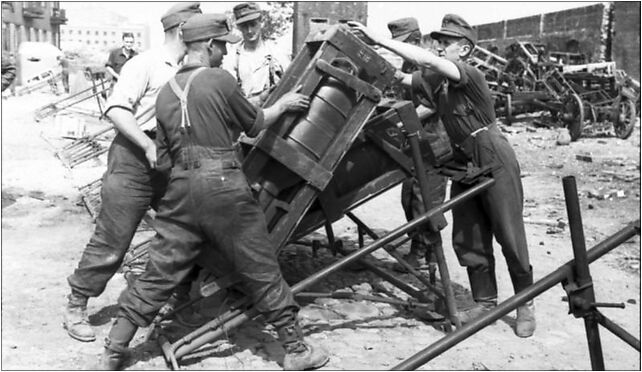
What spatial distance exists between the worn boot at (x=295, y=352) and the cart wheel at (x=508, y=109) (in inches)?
512

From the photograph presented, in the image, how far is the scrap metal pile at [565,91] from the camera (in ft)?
47.5

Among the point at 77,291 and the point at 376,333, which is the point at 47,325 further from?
the point at 376,333

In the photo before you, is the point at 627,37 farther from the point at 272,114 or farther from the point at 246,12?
the point at 272,114

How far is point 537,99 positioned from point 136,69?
509 inches

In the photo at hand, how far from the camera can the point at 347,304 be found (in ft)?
16.2

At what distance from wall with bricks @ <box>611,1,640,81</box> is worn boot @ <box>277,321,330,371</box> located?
16.0 m

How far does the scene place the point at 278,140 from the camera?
151 inches

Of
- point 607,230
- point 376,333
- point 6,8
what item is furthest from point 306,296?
point 6,8

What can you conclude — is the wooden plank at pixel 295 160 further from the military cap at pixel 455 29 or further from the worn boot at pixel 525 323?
the worn boot at pixel 525 323

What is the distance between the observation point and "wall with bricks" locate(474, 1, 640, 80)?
57.4 ft

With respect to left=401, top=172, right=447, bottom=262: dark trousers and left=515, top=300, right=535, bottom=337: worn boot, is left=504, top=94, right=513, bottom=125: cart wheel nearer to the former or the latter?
left=401, top=172, right=447, bottom=262: dark trousers

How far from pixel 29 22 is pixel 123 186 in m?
49.4

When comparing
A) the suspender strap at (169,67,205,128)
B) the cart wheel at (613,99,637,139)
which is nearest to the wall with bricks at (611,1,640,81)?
the cart wheel at (613,99,637,139)

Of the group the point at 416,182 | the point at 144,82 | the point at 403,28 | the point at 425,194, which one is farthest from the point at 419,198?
the point at 144,82
